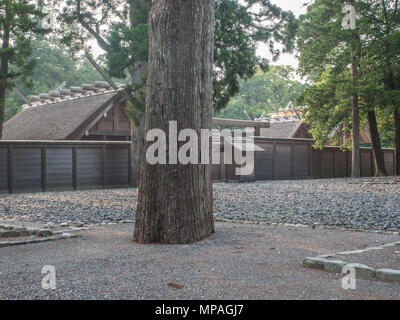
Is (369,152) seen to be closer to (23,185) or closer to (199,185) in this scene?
(23,185)

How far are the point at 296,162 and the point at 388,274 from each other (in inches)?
857

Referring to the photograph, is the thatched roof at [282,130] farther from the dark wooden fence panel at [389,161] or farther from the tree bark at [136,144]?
the tree bark at [136,144]

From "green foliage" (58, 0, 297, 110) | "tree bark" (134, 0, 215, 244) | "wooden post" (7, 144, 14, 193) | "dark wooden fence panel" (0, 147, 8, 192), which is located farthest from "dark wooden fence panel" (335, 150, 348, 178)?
"tree bark" (134, 0, 215, 244)

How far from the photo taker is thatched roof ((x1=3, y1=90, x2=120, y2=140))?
854 inches

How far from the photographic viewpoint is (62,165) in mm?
17516

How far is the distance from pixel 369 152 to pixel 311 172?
5.78 m

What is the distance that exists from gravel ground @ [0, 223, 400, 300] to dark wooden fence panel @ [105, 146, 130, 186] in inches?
498

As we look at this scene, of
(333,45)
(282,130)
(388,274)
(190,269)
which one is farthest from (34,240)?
(282,130)

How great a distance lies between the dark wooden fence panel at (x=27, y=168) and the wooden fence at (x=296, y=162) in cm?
818

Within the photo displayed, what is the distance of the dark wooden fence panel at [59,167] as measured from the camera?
1719cm

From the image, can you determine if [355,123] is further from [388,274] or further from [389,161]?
[388,274]

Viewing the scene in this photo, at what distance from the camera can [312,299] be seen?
329 centimetres

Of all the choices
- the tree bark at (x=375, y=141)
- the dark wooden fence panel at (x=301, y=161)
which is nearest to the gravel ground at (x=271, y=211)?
the tree bark at (x=375, y=141)

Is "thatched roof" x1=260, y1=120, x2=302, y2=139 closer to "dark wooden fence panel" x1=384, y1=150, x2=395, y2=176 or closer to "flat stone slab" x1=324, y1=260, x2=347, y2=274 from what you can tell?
"dark wooden fence panel" x1=384, y1=150, x2=395, y2=176
